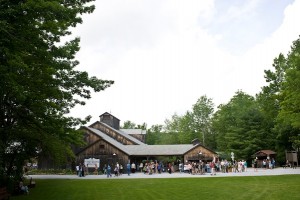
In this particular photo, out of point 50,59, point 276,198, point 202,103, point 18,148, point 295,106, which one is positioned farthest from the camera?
point 202,103

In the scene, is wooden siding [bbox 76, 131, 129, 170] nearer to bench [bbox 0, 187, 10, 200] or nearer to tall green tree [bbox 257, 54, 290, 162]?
tall green tree [bbox 257, 54, 290, 162]

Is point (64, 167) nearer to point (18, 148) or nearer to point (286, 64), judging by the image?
point (18, 148)

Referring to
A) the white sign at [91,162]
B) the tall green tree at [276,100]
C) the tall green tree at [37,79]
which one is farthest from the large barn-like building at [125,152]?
the tall green tree at [37,79]

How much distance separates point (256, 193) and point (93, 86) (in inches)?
419

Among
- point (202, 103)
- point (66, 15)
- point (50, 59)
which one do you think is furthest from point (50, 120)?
point (202, 103)

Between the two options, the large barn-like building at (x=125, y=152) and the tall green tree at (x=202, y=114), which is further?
the tall green tree at (x=202, y=114)

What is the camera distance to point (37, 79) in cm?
1627

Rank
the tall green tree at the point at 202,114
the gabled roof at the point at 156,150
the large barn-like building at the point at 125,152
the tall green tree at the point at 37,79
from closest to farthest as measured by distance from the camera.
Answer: the tall green tree at the point at 37,79, the large barn-like building at the point at 125,152, the gabled roof at the point at 156,150, the tall green tree at the point at 202,114

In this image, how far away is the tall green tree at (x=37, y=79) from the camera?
12.6 metres

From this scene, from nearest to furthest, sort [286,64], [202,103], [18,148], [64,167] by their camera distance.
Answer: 1. [18,148]
2. [64,167]
3. [286,64]
4. [202,103]

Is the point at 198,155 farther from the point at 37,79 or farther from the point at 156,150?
the point at 37,79

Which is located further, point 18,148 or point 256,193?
point 18,148

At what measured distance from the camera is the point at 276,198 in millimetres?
17625

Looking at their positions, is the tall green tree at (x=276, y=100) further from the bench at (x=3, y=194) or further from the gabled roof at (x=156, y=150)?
the bench at (x=3, y=194)
